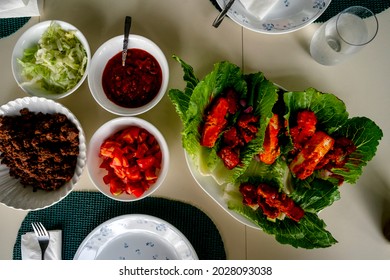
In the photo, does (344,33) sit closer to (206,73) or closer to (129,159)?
(206,73)

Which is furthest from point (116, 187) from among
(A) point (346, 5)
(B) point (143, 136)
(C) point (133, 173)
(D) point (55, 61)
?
(A) point (346, 5)

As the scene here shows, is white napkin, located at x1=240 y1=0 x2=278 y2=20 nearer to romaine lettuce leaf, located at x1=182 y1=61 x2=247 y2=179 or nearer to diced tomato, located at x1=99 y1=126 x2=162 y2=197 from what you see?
romaine lettuce leaf, located at x1=182 y1=61 x2=247 y2=179

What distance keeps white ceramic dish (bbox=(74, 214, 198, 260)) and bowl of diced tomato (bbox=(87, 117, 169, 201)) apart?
0.33 ft

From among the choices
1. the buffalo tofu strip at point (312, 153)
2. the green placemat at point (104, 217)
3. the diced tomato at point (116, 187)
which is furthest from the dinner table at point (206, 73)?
the buffalo tofu strip at point (312, 153)

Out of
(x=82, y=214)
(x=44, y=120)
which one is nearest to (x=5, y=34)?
(x=44, y=120)

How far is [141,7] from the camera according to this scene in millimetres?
1261

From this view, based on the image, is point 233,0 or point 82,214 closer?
point 233,0

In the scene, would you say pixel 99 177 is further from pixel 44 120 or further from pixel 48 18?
pixel 48 18

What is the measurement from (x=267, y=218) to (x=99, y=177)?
20.3 inches

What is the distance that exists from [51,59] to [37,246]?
1.93 ft

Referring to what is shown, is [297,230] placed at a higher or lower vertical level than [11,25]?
higher

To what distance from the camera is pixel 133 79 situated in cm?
114

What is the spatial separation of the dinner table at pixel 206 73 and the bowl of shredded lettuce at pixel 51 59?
8 cm

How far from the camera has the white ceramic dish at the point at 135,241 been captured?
1.15 meters
